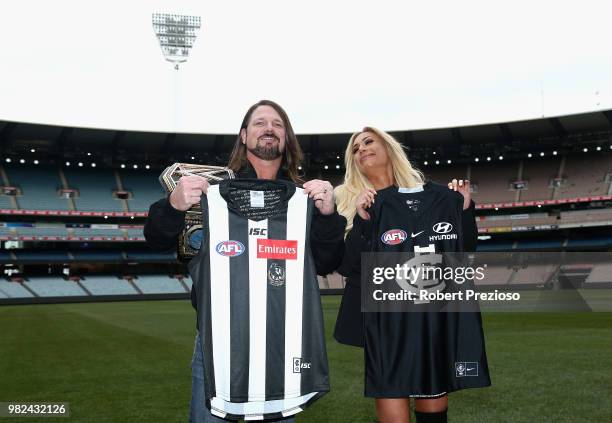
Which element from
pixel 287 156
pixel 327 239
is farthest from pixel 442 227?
pixel 287 156

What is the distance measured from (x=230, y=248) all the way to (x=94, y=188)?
148ft

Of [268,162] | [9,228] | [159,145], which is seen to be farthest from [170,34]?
[268,162]

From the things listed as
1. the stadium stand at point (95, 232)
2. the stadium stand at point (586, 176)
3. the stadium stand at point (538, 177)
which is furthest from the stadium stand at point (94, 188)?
the stadium stand at point (586, 176)

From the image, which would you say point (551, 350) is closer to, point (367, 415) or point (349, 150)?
point (367, 415)

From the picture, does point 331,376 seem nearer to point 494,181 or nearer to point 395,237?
point 395,237

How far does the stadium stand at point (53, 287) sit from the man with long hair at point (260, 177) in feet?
125

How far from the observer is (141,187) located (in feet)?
151

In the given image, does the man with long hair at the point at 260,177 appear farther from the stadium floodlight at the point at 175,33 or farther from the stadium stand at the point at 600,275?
the stadium floodlight at the point at 175,33

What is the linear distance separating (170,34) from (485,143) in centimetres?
2975

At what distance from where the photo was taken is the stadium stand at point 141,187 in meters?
44.4

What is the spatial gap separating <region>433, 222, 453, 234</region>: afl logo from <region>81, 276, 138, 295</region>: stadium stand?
38813 millimetres

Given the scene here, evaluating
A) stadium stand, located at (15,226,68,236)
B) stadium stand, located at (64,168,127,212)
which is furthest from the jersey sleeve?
stadium stand, located at (64,168,127,212)

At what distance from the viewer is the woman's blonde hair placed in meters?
3.62

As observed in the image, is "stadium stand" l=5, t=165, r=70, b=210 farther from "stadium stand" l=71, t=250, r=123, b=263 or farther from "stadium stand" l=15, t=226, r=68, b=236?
"stadium stand" l=71, t=250, r=123, b=263
